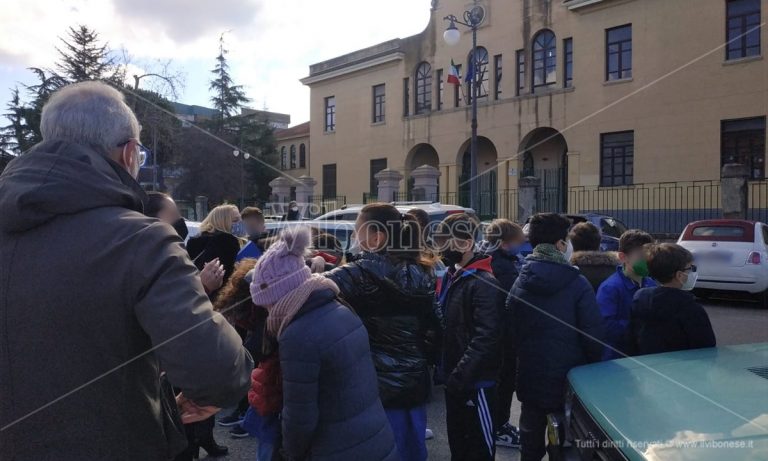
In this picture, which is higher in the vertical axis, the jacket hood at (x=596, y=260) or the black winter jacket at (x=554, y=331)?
the jacket hood at (x=596, y=260)

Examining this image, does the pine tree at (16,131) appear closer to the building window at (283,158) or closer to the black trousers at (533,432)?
the building window at (283,158)

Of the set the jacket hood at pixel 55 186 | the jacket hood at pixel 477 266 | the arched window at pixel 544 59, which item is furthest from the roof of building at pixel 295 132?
the jacket hood at pixel 55 186

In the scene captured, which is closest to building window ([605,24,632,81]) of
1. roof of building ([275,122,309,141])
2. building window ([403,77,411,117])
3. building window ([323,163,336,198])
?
building window ([403,77,411,117])

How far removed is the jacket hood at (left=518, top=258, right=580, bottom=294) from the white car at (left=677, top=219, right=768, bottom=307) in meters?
8.42

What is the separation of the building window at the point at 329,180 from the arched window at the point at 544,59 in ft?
46.0

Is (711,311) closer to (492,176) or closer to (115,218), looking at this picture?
(115,218)

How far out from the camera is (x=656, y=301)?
129 inches

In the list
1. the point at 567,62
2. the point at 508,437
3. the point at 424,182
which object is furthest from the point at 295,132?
the point at 508,437

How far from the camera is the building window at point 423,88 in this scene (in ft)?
94.1

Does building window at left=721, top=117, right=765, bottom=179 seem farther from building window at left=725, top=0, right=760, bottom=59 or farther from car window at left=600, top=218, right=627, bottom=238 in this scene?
car window at left=600, top=218, right=627, bottom=238

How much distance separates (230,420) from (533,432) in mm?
2959

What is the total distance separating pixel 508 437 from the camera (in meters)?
4.71

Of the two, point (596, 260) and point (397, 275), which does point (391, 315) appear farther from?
point (596, 260)

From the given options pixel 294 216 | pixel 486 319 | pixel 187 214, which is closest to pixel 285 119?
pixel 187 214
